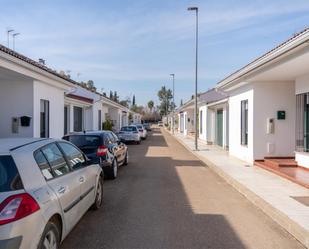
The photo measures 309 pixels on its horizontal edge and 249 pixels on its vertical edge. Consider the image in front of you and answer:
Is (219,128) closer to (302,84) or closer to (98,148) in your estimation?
(302,84)

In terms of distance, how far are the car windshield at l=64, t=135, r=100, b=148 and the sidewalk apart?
421cm

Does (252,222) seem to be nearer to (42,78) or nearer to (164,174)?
(164,174)

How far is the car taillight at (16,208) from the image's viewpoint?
3.36 metres

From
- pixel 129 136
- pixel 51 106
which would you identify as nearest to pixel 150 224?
pixel 51 106

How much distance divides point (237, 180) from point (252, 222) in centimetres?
401

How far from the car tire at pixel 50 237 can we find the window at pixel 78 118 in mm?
19229

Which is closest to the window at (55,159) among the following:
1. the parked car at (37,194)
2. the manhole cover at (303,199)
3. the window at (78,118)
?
the parked car at (37,194)

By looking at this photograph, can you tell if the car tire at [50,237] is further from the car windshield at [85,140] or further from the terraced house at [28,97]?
the car windshield at [85,140]

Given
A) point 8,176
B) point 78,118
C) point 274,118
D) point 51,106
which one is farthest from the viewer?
point 78,118

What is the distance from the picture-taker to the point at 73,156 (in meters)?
5.96

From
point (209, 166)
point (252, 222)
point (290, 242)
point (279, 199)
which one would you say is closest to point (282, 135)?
point (209, 166)

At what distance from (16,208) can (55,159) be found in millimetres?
1590

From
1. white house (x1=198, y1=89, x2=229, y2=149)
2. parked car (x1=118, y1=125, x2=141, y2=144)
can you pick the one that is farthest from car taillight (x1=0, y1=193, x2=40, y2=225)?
parked car (x1=118, y1=125, x2=141, y2=144)

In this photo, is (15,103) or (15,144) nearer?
(15,144)
